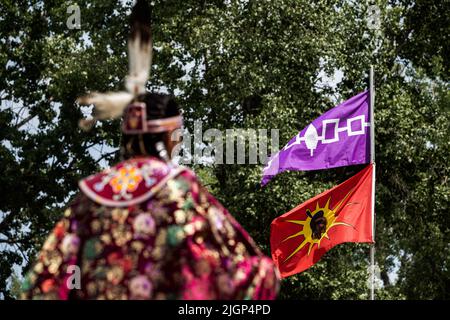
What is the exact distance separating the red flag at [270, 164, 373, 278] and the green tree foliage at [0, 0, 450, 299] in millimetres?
4821

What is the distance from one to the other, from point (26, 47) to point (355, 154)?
14411mm

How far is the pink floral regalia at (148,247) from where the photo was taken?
Answer: 4211 mm

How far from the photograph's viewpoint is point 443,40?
23.2 meters

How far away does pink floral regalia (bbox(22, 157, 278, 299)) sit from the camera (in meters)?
4.21

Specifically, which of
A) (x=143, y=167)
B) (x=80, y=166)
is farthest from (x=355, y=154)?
(x=80, y=166)

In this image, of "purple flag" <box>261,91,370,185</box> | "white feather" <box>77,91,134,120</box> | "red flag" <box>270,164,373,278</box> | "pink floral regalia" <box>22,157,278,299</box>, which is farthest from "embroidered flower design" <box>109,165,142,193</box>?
"red flag" <box>270,164,373,278</box>

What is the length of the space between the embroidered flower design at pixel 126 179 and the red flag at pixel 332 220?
952cm

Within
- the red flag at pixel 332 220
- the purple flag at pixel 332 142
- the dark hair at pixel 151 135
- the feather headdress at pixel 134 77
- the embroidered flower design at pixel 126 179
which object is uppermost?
the feather headdress at pixel 134 77

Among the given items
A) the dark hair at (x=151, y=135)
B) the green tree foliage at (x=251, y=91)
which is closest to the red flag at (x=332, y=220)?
the green tree foliage at (x=251, y=91)

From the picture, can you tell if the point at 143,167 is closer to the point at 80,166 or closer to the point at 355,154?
the point at 355,154

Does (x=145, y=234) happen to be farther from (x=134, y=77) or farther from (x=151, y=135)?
(x=134, y=77)

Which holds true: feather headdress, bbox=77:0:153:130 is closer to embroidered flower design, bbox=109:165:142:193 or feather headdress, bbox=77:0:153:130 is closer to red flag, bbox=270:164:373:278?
embroidered flower design, bbox=109:165:142:193

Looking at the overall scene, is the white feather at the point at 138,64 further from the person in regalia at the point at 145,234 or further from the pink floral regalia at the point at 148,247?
the pink floral regalia at the point at 148,247
